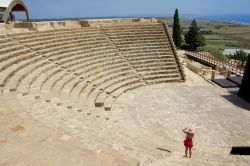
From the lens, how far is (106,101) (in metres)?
15.6

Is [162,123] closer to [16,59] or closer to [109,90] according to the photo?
[109,90]

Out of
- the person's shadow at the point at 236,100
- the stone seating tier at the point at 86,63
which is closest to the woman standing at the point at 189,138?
the stone seating tier at the point at 86,63

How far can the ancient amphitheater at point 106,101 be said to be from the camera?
6949mm

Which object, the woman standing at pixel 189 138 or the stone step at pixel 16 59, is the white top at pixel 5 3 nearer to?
the stone step at pixel 16 59

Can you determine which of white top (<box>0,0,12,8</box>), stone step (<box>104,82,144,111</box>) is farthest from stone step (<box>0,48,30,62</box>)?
white top (<box>0,0,12,8</box>)

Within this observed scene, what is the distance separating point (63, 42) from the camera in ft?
63.0

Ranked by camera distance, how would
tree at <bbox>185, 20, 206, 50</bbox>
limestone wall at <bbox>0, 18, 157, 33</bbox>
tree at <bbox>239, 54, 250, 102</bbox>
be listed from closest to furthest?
tree at <bbox>239, 54, 250, 102</bbox>, limestone wall at <bbox>0, 18, 157, 33</bbox>, tree at <bbox>185, 20, 206, 50</bbox>

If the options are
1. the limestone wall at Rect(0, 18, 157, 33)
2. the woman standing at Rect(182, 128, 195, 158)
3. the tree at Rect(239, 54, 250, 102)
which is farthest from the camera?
the limestone wall at Rect(0, 18, 157, 33)

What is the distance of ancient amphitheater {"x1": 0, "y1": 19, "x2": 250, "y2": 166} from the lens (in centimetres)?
695

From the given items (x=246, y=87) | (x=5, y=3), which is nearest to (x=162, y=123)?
(x=246, y=87)

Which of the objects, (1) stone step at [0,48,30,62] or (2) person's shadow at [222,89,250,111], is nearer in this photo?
(1) stone step at [0,48,30,62]

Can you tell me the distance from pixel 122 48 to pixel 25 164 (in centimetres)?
1703

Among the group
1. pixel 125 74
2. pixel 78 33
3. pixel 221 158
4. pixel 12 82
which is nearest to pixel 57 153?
pixel 221 158

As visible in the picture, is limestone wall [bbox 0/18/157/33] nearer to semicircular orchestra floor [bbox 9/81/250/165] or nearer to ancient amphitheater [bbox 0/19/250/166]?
ancient amphitheater [bbox 0/19/250/166]
